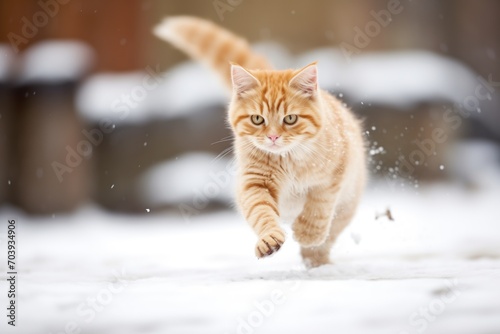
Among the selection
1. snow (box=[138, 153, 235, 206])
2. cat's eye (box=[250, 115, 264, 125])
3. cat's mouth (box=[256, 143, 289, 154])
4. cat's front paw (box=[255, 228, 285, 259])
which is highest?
cat's eye (box=[250, 115, 264, 125])

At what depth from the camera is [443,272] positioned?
1797 millimetres

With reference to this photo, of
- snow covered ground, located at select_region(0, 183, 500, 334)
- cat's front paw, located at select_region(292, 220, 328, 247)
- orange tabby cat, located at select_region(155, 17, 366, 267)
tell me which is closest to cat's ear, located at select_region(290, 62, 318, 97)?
orange tabby cat, located at select_region(155, 17, 366, 267)

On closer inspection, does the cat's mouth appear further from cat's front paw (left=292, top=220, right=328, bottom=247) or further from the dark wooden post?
the dark wooden post

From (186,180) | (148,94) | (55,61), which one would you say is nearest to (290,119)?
(186,180)

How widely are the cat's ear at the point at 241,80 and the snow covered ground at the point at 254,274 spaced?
55cm

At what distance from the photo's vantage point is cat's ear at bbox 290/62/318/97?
1.60m

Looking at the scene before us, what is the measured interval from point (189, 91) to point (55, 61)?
1.88 feet

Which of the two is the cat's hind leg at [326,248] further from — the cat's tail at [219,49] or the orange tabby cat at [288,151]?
the cat's tail at [219,49]

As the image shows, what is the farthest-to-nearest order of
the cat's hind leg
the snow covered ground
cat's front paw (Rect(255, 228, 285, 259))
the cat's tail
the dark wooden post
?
the dark wooden post → the cat's tail → the cat's hind leg → the snow covered ground → cat's front paw (Rect(255, 228, 285, 259))

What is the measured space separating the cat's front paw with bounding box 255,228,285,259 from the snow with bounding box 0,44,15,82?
61.0 inches

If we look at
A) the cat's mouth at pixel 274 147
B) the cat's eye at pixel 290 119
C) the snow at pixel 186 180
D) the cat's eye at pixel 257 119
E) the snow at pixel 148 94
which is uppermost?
the cat's eye at pixel 290 119

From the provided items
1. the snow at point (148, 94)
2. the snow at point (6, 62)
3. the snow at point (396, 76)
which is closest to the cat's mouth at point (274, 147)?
the snow at point (396, 76)

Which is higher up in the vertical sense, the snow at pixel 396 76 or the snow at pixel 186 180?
the snow at pixel 396 76

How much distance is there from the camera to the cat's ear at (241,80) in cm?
161
